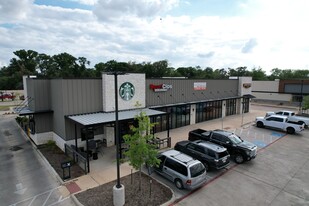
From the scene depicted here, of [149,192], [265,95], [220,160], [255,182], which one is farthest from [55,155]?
[265,95]

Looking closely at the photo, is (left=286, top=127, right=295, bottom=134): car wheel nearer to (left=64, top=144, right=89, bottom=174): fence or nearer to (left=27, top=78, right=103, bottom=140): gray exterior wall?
(left=27, top=78, right=103, bottom=140): gray exterior wall

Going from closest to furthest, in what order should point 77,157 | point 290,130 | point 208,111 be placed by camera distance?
point 77,157, point 290,130, point 208,111

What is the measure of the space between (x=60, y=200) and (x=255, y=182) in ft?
36.5

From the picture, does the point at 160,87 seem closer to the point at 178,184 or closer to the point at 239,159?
the point at 239,159

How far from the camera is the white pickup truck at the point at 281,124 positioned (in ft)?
73.4

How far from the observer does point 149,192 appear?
409 inches

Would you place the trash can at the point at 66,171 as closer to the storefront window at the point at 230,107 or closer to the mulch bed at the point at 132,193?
the mulch bed at the point at 132,193

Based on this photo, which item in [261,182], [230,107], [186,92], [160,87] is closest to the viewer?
[261,182]

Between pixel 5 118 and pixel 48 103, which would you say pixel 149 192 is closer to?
pixel 48 103

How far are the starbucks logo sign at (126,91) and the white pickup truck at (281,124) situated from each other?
57.5 ft

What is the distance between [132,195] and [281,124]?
21.2 metres

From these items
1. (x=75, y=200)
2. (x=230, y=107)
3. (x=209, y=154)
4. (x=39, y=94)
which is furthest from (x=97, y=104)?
(x=230, y=107)

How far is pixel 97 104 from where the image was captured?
55.2ft

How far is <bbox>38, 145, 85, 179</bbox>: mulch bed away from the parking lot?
530 cm
